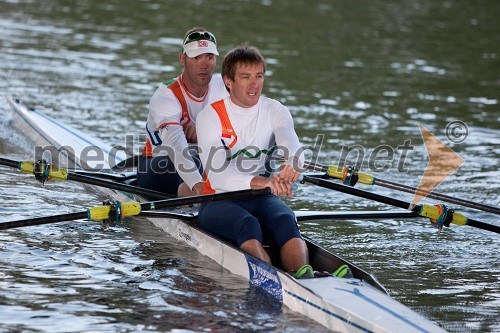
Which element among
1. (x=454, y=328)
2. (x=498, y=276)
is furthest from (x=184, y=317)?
(x=498, y=276)

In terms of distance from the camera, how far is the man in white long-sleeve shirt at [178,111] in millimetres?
6938

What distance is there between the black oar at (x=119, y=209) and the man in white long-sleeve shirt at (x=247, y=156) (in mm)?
132

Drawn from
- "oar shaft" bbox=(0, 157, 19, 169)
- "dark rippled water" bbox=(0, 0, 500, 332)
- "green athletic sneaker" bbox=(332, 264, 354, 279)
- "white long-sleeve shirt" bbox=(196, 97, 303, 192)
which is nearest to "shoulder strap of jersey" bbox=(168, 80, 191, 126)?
"dark rippled water" bbox=(0, 0, 500, 332)

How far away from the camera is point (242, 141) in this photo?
5.98m

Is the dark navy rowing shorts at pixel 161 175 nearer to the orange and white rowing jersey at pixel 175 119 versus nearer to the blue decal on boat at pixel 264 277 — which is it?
the orange and white rowing jersey at pixel 175 119

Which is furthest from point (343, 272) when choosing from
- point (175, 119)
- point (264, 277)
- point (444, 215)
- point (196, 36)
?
point (196, 36)

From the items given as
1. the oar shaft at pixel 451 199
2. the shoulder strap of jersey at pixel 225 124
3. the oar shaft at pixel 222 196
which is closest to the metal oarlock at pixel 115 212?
the oar shaft at pixel 222 196

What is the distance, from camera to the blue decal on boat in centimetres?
539

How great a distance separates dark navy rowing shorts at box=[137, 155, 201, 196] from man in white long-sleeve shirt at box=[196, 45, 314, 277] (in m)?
1.09

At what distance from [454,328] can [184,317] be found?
1653mm

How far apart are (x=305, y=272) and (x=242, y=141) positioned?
3.61 ft

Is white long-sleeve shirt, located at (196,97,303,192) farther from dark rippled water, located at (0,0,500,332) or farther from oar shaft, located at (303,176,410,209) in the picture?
dark rippled water, located at (0,0,500,332)

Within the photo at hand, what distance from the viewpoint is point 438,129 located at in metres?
11.3

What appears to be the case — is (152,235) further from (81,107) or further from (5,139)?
(81,107)
